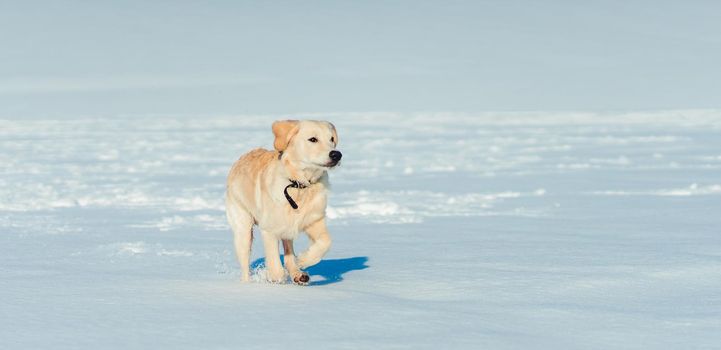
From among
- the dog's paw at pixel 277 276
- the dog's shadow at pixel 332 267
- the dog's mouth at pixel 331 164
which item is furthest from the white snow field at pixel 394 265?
the dog's mouth at pixel 331 164

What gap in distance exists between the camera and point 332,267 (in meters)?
7.30

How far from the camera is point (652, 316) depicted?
16.1 ft

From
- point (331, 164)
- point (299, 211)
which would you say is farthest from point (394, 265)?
point (331, 164)

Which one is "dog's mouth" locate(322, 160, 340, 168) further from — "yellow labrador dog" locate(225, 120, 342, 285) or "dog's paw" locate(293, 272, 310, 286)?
"dog's paw" locate(293, 272, 310, 286)

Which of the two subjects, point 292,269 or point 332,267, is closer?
point 292,269

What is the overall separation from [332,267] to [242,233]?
0.93 m

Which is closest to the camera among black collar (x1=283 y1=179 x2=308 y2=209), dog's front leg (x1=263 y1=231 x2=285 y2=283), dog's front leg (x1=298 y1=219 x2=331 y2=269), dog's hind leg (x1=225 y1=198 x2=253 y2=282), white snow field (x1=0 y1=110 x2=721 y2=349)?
white snow field (x1=0 y1=110 x2=721 y2=349)

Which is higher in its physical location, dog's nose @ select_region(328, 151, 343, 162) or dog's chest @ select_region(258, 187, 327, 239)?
dog's nose @ select_region(328, 151, 343, 162)

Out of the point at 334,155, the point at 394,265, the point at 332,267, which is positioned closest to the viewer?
the point at 334,155

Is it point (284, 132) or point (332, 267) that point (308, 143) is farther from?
point (332, 267)

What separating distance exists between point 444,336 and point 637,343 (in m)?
0.83

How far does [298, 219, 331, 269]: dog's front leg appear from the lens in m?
6.03

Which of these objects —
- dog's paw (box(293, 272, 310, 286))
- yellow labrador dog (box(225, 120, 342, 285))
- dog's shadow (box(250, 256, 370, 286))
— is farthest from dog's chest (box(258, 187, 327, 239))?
dog's shadow (box(250, 256, 370, 286))

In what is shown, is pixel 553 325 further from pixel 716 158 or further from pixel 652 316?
pixel 716 158
